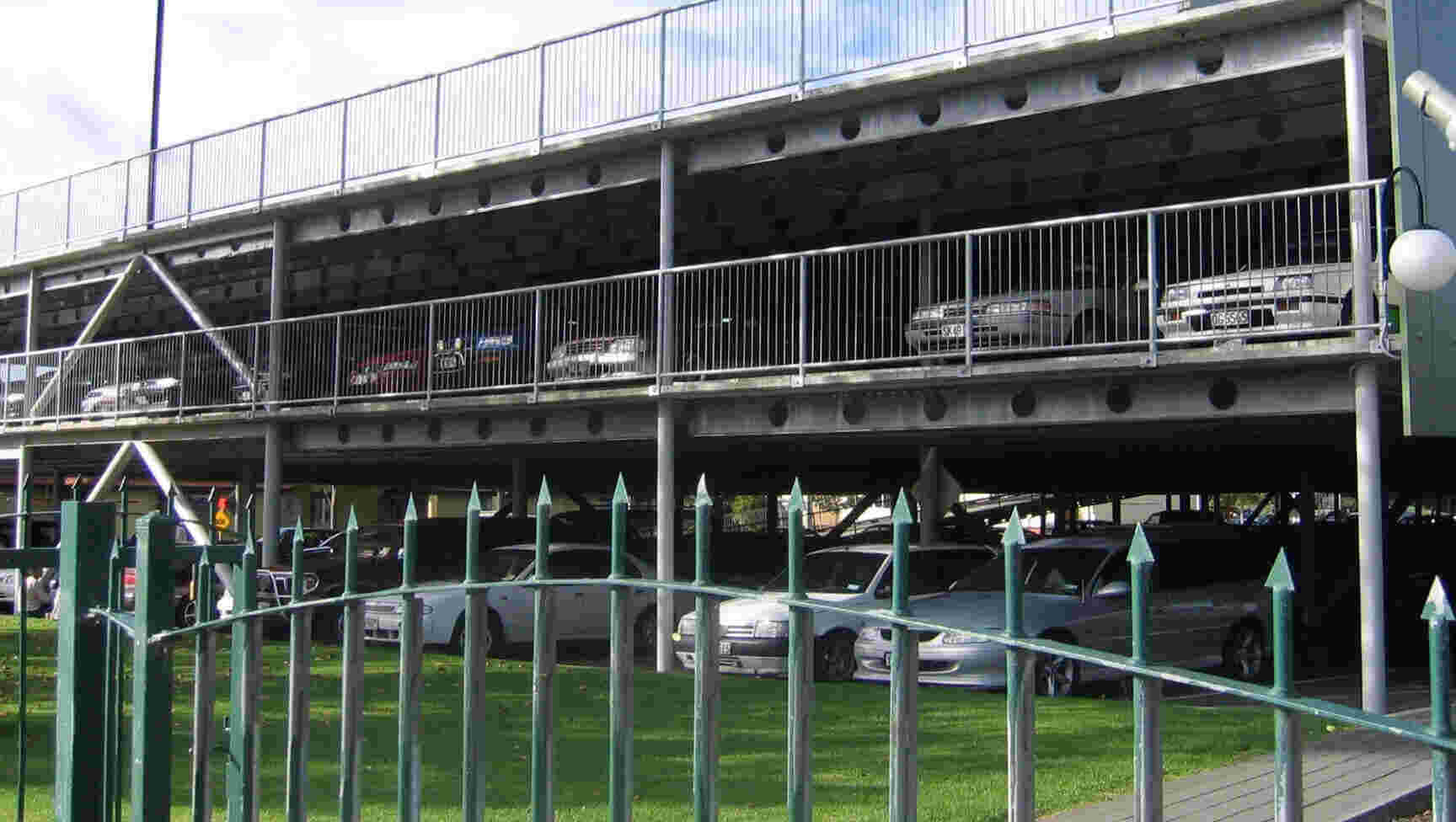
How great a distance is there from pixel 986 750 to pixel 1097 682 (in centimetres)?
493

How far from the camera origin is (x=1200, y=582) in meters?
15.2

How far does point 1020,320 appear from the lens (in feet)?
47.1

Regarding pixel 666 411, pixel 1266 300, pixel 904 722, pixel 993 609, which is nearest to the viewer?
pixel 904 722

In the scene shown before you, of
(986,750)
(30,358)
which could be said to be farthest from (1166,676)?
(30,358)

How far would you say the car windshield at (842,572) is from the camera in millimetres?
15376

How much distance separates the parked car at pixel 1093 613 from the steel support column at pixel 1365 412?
6.82 ft

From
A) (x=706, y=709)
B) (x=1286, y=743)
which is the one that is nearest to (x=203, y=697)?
(x=706, y=709)

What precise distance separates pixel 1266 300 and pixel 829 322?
498 cm

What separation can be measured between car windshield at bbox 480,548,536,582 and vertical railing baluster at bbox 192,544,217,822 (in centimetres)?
1396

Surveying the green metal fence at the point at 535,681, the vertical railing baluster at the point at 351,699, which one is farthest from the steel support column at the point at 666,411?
the vertical railing baluster at the point at 351,699

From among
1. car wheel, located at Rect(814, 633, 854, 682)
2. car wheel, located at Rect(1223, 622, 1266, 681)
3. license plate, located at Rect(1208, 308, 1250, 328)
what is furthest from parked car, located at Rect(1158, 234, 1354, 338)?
car wheel, located at Rect(814, 633, 854, 682)

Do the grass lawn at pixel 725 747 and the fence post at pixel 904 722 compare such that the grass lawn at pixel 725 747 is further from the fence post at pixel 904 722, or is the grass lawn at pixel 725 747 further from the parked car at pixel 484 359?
the parked car at pixel 484 359

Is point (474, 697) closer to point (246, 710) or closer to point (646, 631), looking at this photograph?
point (246, 710)

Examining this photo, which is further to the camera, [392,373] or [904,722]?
[392,373]
